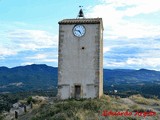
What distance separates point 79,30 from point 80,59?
7.80ft

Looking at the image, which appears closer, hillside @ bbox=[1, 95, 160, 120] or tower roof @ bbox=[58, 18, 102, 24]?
hillside @ bbox=[1, 95, 160, 120]

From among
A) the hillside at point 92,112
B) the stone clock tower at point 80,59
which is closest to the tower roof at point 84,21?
the stone clock tower at point 80,59

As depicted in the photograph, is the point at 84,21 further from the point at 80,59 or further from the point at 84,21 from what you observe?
the point at 80,59

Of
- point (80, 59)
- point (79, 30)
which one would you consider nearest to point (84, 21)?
point (79, 30)

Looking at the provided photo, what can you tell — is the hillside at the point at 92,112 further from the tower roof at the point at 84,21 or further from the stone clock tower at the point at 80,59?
the tower roof at the point at 84,21

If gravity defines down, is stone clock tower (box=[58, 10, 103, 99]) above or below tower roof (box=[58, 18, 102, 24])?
below

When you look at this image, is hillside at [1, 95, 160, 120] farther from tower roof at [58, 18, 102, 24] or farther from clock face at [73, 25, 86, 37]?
tower roof at [58, 18, 102, 24]

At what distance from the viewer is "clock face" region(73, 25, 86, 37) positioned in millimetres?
29906

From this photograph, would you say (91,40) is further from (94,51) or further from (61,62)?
(61,62)

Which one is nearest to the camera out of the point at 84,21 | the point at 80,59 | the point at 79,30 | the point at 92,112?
the point at 92,112

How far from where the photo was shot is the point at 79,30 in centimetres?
3005

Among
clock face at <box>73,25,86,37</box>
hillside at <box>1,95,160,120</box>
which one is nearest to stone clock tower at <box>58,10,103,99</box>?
clock face at <box>73,25,86,37</box>

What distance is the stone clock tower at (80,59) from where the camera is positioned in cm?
2958

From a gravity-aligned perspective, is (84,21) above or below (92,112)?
above
